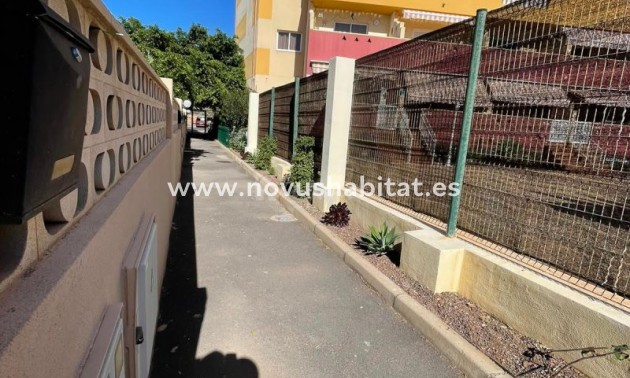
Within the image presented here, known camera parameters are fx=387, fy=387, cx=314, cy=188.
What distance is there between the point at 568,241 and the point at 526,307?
65 cm

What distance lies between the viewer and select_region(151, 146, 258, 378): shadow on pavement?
9.46ft

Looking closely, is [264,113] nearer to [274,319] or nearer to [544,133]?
[274,319]

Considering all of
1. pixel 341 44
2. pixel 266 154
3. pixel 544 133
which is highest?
pixel 341 44

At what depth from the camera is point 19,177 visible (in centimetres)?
68

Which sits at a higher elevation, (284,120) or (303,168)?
(284,120)

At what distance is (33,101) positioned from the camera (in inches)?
25.9

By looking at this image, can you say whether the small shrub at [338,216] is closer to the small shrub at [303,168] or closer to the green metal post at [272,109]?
the small shrub at [303,168]

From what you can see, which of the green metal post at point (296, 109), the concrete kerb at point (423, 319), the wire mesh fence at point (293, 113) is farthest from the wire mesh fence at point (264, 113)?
the concrete kerb at point (423, 319)

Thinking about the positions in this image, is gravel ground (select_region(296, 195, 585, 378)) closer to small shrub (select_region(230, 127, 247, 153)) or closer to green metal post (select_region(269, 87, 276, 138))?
green metal post (select_region(269, 87, 276, 138))

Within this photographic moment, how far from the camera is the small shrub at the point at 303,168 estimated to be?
8.24m

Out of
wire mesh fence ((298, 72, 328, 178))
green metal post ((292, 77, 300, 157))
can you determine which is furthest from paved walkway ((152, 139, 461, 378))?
green metal post ((292, 77, 300, 157))

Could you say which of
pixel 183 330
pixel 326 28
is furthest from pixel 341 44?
pixel 183 330

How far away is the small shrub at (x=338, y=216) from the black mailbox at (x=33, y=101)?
Answer: 5.52m

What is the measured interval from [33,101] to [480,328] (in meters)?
3.51
